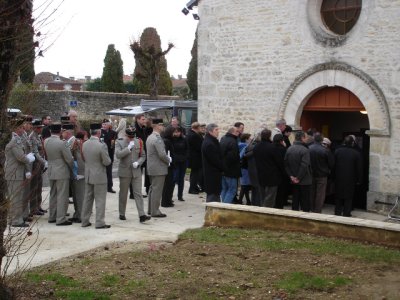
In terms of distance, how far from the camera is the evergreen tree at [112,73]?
4438cm

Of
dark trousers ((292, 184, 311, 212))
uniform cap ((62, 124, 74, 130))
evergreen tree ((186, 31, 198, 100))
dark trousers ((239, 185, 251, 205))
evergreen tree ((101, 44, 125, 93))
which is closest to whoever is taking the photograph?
uniform cap ((62, 124, 74, 130))

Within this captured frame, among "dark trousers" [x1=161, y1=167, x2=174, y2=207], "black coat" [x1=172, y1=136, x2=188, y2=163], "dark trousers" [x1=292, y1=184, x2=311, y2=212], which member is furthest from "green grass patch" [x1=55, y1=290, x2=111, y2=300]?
"black coat" [x1=172, y1=136, x2=188, y2=163]

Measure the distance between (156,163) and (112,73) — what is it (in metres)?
34.8

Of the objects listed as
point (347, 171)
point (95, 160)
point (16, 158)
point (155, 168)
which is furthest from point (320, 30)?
point (16, 158)

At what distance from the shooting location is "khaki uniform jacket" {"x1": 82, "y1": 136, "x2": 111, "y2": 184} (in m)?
9.69

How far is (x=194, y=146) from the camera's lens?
507 inches

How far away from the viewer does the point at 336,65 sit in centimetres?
1199

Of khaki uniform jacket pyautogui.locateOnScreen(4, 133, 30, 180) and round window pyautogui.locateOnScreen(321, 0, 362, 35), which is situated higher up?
round window pyautogui.locateOnScreen(321, 0, 362, 35)

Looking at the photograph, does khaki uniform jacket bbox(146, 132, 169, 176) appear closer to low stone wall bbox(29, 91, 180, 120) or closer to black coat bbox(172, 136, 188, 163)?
black coat bbox(172, 136, 188, 163)

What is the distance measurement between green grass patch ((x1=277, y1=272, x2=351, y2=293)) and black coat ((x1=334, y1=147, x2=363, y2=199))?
4832 millimetres

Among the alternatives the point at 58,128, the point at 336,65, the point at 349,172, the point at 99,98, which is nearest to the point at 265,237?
the point at 349,172

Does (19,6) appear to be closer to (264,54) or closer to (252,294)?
(252,294)

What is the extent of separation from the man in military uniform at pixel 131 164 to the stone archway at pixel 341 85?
164 inches

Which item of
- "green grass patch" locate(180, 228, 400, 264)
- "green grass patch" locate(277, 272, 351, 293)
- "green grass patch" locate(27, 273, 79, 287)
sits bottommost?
"green grass patch" locate(27, 273, 79, 287)
